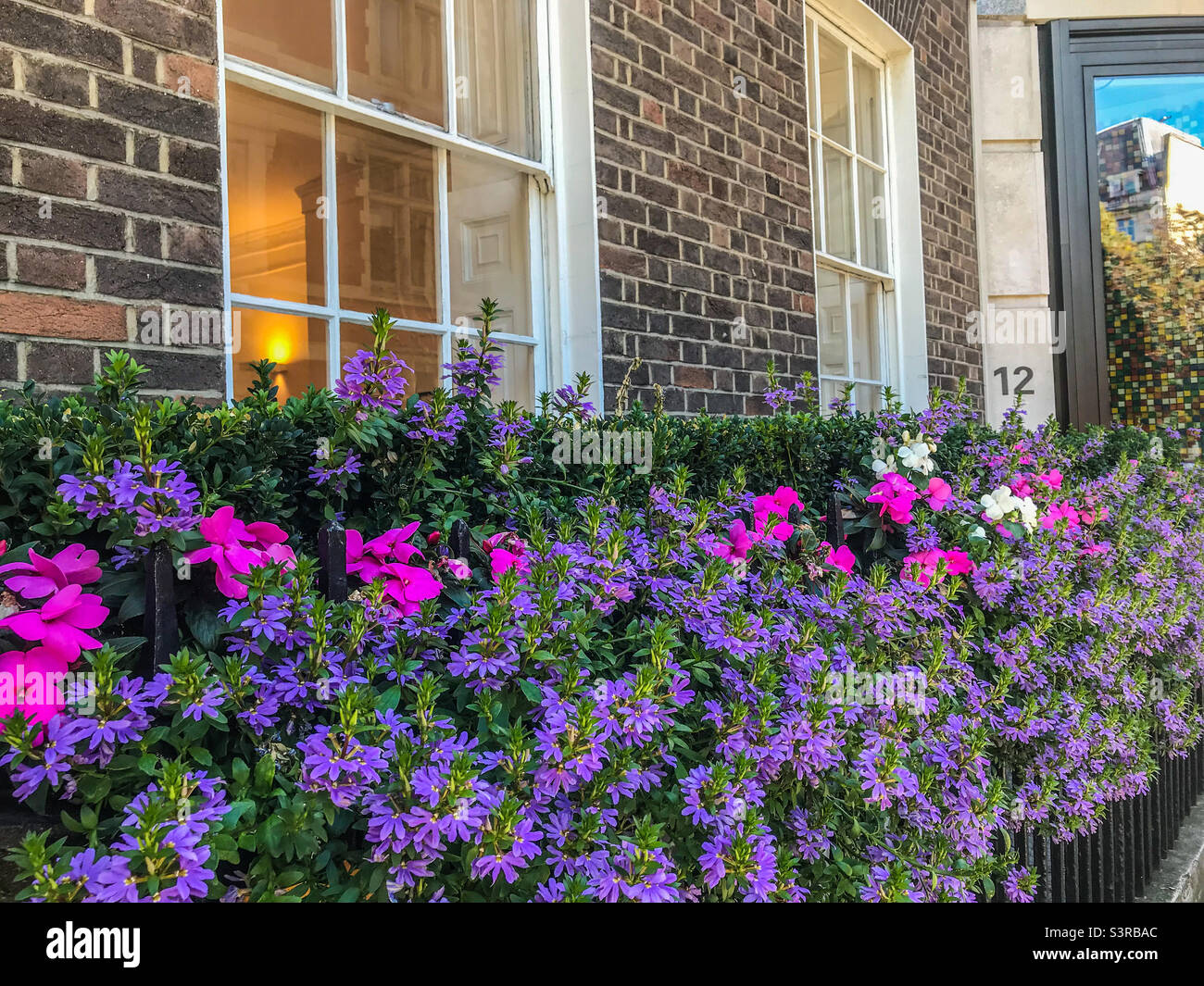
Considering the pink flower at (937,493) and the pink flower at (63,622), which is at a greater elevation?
the pink flower at (937,493)

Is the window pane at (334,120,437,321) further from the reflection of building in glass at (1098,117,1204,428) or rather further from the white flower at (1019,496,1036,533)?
the reflection of building in glass at (1098,117,1204,428)

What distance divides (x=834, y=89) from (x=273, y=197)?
385cm

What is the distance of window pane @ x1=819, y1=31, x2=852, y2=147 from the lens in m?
5.09

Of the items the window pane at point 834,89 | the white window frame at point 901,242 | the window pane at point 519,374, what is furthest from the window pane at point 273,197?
the white window frame at point 901,242

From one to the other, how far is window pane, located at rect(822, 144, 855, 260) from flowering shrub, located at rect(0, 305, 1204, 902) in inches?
125

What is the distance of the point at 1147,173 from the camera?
6.88 metres

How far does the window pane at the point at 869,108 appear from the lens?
5492mm

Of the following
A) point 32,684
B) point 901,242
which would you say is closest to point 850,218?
point 901,242

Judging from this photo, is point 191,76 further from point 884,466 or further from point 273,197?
point 884,466

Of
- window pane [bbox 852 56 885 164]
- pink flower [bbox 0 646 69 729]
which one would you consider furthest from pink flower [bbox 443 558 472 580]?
window pane [bbox 852 56 885 164]

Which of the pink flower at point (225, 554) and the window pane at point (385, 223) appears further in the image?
the window pane at point (385, 223)

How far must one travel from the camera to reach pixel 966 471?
296 centimetres

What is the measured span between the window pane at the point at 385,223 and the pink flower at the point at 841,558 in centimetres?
140

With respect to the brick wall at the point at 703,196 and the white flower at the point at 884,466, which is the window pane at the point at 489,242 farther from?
the white flower at the point at 884,466
